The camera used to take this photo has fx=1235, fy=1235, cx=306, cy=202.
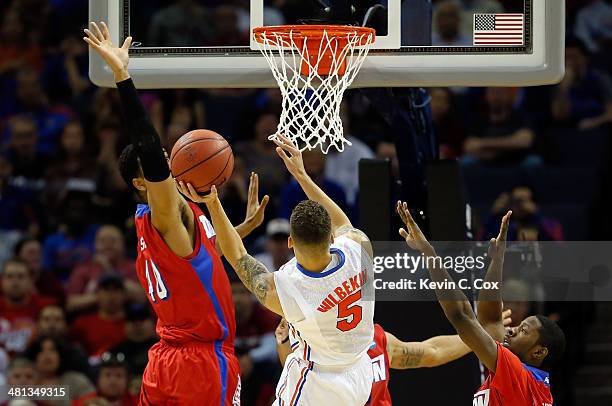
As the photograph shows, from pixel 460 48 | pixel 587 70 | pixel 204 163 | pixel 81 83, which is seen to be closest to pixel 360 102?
pixel 587 70

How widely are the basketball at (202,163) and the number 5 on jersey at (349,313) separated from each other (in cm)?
79

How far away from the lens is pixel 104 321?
923 centimetres

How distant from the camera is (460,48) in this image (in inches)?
239

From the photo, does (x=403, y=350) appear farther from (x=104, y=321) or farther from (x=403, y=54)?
(x=104, y=321)

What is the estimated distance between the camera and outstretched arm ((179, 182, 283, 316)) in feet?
17.6

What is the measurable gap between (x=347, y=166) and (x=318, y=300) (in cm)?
435

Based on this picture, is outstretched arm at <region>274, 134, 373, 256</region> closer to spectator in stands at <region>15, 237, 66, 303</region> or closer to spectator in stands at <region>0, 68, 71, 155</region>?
spectator in stands at <region>15, 237, 66, 303</region>

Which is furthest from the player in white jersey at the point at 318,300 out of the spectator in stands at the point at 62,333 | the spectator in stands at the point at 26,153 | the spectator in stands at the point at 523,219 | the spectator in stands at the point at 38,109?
the spectator in stands at the point at 38,109

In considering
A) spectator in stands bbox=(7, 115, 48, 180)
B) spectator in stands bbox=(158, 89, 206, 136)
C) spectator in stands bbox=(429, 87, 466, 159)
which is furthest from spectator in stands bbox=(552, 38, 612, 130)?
spectator in stands bbox=(7, 115, 48, 180)

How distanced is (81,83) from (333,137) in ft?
18.5

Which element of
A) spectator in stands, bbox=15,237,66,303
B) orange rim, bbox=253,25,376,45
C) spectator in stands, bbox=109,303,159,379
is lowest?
spectator in stands, bbox=109,303,159,379

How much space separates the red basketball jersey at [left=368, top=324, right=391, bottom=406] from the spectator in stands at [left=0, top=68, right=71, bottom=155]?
5.53 m

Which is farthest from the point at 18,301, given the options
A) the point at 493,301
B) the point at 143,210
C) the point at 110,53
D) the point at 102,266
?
the point at 493,301

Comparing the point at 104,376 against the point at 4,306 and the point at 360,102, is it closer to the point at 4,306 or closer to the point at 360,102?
the point at 4,306
